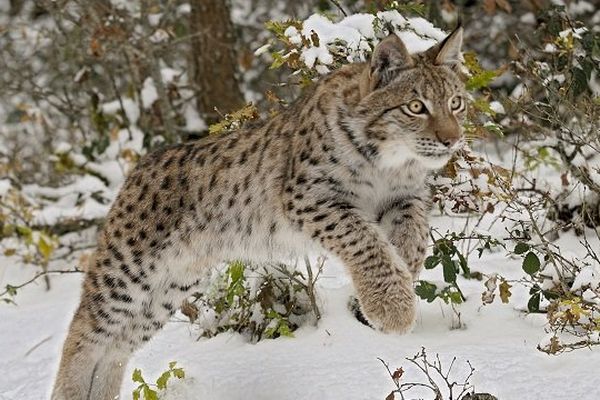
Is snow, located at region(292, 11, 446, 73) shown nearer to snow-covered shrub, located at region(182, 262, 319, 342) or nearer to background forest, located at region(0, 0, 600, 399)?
background forest, located at region(0, 0, 600, 399)

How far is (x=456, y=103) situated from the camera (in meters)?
4.50

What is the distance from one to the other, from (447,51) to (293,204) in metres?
1.00

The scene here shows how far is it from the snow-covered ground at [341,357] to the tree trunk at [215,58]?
2.79 m

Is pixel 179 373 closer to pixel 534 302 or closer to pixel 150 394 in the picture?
pixel 150 394

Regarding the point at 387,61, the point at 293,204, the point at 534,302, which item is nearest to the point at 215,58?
the point at 293,204

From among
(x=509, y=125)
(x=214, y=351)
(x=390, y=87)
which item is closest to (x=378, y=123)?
(x=390, y=87)

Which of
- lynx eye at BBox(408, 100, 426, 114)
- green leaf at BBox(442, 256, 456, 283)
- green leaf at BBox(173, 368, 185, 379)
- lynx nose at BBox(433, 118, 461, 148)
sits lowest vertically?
green leaf at BBox(173, 368, 185, 379)

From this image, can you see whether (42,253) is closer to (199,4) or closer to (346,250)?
(199,4)

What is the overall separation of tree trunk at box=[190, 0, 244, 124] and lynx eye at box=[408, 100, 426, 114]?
459 centimetres

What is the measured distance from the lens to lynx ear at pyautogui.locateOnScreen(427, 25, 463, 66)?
14.9 ft

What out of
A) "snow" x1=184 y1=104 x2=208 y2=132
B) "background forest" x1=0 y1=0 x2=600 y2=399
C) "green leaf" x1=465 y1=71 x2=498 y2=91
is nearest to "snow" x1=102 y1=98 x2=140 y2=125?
"background forest" x1=0 y1=0 x2=600 y2=399

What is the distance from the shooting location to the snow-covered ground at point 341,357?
4.48 meters

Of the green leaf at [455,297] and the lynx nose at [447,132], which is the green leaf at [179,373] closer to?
the green leaf at [455,297]

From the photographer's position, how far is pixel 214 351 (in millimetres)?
5594
